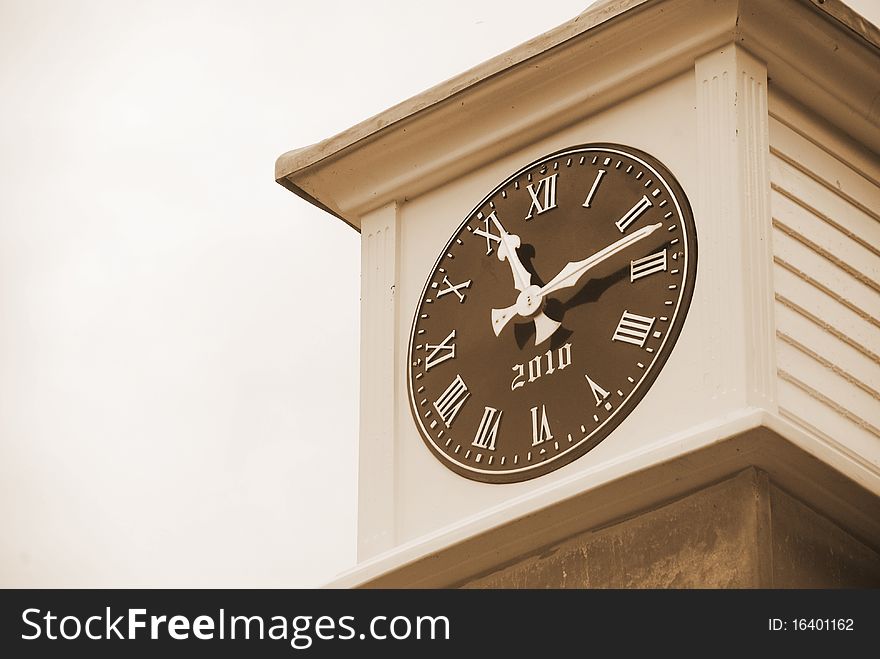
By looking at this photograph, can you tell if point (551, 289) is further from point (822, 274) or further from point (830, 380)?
point (830, 380)

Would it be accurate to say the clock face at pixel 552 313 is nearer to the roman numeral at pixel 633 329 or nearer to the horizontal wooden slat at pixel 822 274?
the roman numeral at pixel 633 329

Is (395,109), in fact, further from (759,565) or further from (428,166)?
(759,565)

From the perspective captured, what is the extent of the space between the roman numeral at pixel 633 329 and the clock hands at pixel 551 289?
353mm

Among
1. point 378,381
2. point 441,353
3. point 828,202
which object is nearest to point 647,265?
Answer: point 828,202

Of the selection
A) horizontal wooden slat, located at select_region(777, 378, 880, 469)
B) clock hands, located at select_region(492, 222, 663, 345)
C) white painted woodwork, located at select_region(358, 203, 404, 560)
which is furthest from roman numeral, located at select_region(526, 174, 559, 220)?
horizontal wooden slat, located at select_region(777, 378, 880, 469)

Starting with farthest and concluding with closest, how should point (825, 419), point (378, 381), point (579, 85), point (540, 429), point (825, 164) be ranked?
1. point (378, 381)
2. point (579, 85)
3. point (825, 164)
4. point (540, 429)
5. point (825, 419)

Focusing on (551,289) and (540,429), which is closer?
(540,429)

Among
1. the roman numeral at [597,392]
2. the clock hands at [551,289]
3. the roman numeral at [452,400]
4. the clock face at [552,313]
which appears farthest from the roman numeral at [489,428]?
the roman numeral at [597,392]

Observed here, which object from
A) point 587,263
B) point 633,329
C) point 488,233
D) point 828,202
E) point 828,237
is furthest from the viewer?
point 488,233

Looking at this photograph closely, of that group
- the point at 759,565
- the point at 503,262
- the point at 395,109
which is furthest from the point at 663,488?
the point at 395,109

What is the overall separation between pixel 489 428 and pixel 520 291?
69cm

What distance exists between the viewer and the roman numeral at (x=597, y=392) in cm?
1577

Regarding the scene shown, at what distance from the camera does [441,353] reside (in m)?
16.6

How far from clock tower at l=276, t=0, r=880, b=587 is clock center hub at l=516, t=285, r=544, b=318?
15mm
